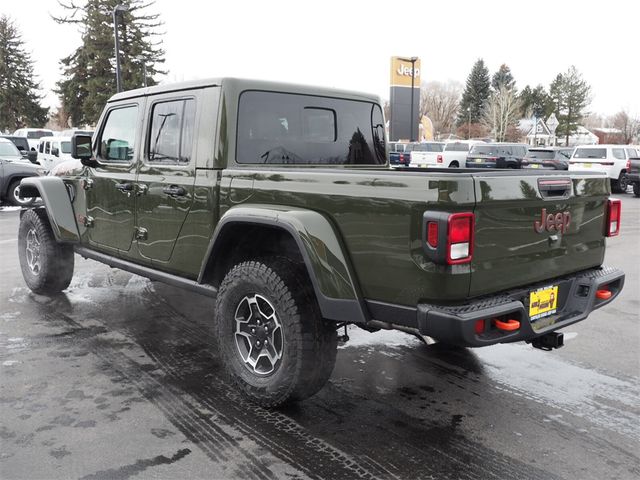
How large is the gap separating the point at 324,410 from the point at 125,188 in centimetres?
234

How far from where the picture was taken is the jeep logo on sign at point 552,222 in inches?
125

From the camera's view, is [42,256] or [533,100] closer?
[42,256]

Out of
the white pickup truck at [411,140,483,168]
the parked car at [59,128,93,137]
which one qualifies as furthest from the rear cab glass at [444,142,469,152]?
the parked car at [59,128,93,137]

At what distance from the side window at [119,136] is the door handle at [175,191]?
2.34ft

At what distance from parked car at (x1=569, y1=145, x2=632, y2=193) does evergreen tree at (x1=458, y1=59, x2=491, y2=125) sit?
70758 mm

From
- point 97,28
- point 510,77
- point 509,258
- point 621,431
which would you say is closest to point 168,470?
point 509,258

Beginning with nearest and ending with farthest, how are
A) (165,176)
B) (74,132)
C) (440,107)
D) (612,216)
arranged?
(612,216)
(165,176)
(74,132)
(440,107)

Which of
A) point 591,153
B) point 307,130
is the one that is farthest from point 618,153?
point 307,130

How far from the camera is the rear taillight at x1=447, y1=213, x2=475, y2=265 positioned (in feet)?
8.91

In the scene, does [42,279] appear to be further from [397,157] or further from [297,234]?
[397,157]

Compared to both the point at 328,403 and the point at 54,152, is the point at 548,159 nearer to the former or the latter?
the point at 54,152

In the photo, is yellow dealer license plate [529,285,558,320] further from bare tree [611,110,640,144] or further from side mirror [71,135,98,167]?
bare tree [611,110,640,144]

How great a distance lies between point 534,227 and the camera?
10.3 ft

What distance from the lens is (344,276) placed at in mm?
3088
